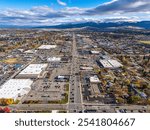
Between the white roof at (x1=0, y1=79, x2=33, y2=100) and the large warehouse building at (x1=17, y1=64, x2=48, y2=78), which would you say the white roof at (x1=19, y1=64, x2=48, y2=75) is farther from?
the white roof at (x1=0, y1=79, x2=33, y2=100)

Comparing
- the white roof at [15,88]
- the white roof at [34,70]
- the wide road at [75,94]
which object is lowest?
the wide road at [75,94]

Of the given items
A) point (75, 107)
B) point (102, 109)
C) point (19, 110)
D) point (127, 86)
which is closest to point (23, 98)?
point (19, 110)

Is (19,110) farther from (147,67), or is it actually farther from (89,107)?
(147,67)

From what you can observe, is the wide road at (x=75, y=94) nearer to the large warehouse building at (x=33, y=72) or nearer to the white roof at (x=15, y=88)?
the large warehouse building at (x=33, y=72)

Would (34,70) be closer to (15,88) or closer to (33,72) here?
(33,72)

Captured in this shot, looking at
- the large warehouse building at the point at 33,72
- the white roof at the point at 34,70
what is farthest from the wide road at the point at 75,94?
the white roof at the point at 34,70

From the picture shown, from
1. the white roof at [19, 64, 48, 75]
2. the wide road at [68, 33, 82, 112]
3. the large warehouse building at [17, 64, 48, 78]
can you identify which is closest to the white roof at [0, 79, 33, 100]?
the large warehouse building at [17, 64, 48, 78]

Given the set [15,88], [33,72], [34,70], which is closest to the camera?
[15,88]

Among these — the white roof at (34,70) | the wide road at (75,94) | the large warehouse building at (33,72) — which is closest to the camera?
the wide road at (75,94)

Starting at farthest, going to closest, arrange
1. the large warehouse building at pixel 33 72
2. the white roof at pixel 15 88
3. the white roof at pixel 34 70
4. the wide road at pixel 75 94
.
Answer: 1. the white roof at pixel 34 70
2. the large warehouse building at pixel 33 72
3. the white roof at pixel 15 88
4. the wide road at pixel 75 94

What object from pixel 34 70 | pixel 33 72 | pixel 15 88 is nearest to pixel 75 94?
pixel 15 88
